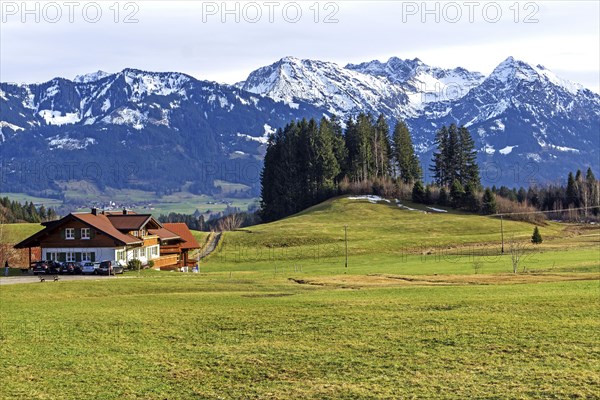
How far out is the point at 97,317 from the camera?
38281 millimetres

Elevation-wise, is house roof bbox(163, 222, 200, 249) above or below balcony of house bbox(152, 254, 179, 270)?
above

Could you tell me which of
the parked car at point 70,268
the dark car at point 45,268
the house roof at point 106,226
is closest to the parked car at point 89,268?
the parked car at point 70,268

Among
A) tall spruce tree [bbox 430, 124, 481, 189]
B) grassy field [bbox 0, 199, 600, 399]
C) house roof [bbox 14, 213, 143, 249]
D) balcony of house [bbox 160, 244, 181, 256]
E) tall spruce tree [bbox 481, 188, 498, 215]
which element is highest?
tall spruce tree [bbox 430, 124, 481, 189]

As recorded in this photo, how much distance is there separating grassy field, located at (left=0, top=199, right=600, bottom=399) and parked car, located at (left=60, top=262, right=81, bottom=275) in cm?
1424

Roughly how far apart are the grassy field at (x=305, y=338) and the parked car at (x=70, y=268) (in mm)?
14239

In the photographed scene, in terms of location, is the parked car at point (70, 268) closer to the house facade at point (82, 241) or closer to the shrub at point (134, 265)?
→ the shrub at point (134, 265)

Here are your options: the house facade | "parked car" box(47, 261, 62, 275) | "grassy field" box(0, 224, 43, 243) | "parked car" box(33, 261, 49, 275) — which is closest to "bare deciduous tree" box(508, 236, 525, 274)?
the house facade

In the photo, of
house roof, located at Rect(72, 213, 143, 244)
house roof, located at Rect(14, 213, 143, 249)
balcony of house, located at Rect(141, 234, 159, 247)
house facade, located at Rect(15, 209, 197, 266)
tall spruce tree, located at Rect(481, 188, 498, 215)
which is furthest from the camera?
tall spruce tree, located at Rect(481, 188, 498, 215)

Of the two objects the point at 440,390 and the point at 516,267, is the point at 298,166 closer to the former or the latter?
the point at 516,267

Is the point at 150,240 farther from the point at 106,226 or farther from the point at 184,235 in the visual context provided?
the point at 184,235

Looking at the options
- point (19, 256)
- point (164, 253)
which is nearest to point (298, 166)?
point (164, 253)

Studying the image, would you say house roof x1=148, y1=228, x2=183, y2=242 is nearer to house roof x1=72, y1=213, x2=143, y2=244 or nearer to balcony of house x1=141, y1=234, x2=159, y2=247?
balcony of house x1=141, y1=234, x2=159, y2=247

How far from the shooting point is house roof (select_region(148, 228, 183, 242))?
9713 cm

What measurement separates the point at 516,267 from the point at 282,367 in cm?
5114
